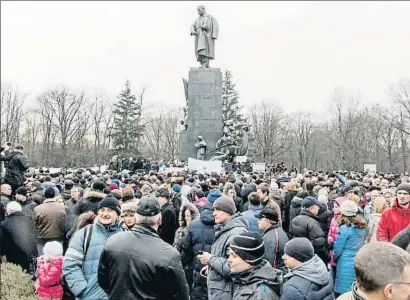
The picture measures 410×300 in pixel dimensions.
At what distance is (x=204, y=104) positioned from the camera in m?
29.6

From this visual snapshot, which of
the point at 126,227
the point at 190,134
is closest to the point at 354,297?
the point at 126,227

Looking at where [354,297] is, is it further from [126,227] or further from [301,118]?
[301,118]

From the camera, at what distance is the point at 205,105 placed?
29.6 meters

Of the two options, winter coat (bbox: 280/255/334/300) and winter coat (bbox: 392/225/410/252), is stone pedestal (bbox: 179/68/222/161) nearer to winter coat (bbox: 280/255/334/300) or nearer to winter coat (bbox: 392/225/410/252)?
winter coat (bbox: 392/225/410/252)

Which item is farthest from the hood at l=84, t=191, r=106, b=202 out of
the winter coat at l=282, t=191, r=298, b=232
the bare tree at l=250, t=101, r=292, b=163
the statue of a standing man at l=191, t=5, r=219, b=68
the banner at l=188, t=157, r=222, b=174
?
the bare tree at l=250, t=101, r=292, b=163

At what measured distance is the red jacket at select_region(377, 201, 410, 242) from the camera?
6.27m

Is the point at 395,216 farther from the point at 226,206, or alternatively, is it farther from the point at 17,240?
the point at 17,240

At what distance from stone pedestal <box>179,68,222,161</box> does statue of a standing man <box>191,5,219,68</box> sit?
1119 millimetres

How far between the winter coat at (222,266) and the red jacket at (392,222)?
2.18 metres

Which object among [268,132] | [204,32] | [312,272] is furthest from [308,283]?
[268,132]

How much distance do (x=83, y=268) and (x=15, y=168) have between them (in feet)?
31.7

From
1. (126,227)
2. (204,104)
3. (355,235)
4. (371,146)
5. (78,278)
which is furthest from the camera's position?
(371,146)

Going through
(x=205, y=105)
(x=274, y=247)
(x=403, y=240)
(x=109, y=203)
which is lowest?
(x=274, y=247)

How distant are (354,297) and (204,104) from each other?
2738 cm
